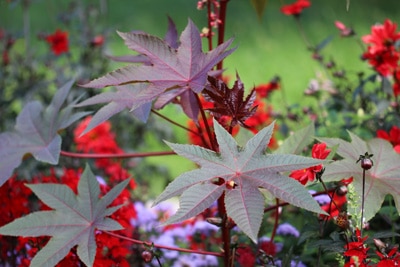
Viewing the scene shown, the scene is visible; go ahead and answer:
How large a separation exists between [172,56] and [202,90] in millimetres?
64

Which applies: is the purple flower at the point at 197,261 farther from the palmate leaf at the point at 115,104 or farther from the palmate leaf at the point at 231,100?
the palmate leaf at the point at 231,100

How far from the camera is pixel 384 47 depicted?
1452 millimetres

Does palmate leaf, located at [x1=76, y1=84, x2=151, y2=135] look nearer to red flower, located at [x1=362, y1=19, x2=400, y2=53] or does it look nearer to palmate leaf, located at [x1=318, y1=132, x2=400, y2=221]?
palmate leaf, located at [x1=318, y1=132, x2=400, y2=221]

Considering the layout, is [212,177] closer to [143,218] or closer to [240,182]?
[240,182]

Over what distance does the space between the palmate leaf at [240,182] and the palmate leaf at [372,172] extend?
13 cm

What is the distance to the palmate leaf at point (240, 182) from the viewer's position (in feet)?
2.76

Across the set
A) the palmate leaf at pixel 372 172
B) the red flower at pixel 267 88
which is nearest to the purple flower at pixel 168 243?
the red flower at pixel 267 88

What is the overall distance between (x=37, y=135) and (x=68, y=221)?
0.29 metres

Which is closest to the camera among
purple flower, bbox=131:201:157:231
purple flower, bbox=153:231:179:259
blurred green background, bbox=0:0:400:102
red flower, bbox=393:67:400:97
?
red flower, bbox=393:67:400:97

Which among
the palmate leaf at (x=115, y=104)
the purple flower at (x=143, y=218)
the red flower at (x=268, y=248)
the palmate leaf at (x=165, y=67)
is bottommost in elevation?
the purple flower at (x=143, y=218)

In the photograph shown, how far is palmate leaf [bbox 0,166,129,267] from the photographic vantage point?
1.01 m

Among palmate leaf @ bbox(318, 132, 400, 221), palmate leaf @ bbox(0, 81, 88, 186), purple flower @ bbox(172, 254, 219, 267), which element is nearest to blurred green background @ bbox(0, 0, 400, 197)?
purple flower @ bbox(172, 254, 219, 267)

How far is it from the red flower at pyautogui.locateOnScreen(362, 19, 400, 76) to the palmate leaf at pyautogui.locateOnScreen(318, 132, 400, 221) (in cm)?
40

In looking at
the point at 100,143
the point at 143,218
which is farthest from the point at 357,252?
the point at 100,143
